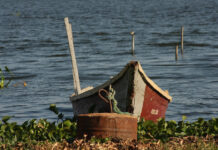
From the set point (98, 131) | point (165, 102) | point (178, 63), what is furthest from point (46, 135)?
point (178, 63)

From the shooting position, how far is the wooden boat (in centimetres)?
1082

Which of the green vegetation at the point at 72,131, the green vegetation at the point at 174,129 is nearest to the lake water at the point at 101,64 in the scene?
the green vegetation at the point at 72,131

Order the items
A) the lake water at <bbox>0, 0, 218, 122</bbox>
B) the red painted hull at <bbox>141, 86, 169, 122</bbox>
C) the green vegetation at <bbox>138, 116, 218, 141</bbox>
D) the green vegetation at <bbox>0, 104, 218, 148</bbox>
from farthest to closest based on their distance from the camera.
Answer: the lake water at <bbox>0, 0, 218, 122</bbox>, the red painted hull at <bbox>141, 86, 169, 122</bbox>, the green vegetation at <bbox>138, 116, 218, 141</bbox>, the green vegetation at <bbox>0, 104, 218, 148</bbox>

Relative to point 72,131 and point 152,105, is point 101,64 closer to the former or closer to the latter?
point 152,105

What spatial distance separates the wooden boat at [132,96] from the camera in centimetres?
1082

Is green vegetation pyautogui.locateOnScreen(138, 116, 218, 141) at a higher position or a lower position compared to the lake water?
lower

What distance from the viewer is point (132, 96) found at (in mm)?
11047

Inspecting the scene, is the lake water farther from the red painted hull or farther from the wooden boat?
the red painted hull

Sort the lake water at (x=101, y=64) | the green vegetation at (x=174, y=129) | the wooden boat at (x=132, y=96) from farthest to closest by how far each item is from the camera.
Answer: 1. the lake water at (x=101, y=64)
2. the wooden boat at (x=132, y=96)
3. the green vegetation at (x=174, y=129)

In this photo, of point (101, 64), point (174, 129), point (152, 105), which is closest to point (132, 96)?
point (152, 105)

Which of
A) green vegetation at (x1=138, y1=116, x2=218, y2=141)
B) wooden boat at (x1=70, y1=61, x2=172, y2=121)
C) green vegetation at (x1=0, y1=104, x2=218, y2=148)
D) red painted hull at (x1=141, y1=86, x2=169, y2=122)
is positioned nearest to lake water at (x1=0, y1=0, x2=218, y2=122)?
green vegetation at (x1=0, y1=104, x2=218, y2=148)

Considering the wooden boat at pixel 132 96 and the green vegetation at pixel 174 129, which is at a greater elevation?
the wooden boat at pixel 132 96

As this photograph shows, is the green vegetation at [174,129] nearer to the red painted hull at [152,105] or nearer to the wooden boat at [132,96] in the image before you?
the wooden boat at [132,96]

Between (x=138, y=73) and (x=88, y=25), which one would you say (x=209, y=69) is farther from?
(x=88, y=25)
